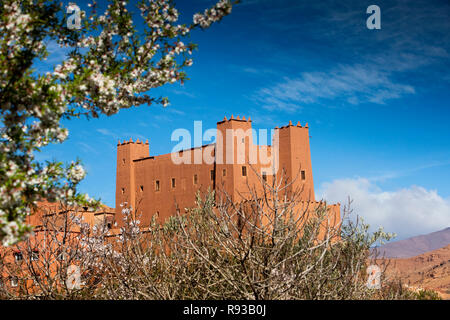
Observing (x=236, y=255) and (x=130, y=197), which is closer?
(x=236, y=255)

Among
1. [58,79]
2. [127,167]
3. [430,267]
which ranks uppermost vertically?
[127,167]

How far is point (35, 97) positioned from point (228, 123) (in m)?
25.7

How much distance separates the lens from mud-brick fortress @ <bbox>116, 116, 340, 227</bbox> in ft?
96.9

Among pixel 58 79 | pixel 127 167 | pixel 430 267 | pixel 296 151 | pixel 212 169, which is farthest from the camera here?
pixel 430 267

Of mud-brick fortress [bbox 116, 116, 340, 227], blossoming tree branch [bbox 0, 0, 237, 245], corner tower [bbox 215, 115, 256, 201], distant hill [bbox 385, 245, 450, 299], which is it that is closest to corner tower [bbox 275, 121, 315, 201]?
mud-brick fortress [bbox 116, 116, 340, 227]

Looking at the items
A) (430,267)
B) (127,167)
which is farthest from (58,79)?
A: (430,267)

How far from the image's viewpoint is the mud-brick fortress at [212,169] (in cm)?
2955

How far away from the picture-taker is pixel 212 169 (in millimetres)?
31188

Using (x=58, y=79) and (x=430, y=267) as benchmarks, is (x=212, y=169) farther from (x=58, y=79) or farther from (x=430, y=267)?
(x=430, y=267)

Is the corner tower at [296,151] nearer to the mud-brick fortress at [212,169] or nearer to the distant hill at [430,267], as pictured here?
the mud-brick fortress at [212,169]
